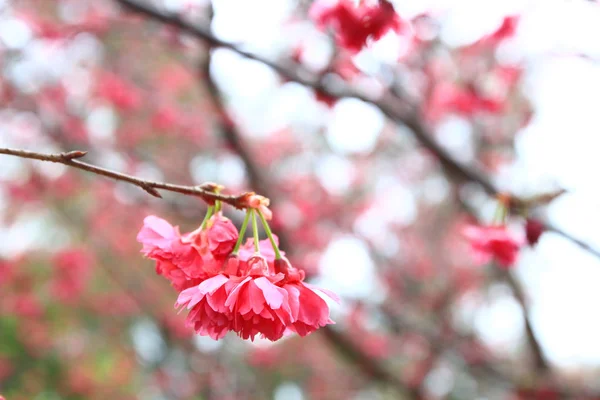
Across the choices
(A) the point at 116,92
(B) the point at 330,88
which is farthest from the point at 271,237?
(A) the point at 116,92

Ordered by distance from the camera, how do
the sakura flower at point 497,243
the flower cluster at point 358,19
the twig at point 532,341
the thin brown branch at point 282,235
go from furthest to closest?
the twig at point 532,341 < the thin brown branch at point 282,235 < the sakura flower at point 497,243 < the flower cluster at point 358,19

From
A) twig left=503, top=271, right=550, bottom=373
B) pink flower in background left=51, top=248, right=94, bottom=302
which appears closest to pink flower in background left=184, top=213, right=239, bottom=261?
twig left=503, top=271, right=550, bottom=373

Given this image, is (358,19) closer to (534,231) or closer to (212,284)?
(534,231)

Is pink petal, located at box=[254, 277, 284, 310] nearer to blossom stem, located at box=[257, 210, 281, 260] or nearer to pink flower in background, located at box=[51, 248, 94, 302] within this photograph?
blossom stem, located at box=[257, 210, 281, 260]

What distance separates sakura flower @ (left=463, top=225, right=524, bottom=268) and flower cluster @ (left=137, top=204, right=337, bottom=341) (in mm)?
728

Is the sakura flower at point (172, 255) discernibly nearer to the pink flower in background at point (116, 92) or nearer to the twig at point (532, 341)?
the twig at point (532, 341)

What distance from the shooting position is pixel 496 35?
8.09ft

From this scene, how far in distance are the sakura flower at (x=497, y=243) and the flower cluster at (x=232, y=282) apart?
73cm

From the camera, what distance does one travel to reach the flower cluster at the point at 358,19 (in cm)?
115

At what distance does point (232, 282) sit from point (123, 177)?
0.19 meters

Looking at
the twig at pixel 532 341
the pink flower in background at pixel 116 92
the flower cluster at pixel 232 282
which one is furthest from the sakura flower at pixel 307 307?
the pink flower in background at pixel 116 92

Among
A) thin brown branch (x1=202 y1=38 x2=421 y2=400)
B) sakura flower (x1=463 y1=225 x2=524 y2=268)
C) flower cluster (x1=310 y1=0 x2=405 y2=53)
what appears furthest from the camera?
thin brown branch (x1=202 y1=38 x2=421 y2=400)

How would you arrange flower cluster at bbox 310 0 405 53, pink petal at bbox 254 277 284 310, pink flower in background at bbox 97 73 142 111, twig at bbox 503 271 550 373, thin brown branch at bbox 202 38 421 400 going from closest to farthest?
1. pink petal at bbox 254 277 284 310
2. flower cluster at bbox 310 0 405 53
3. thin brown branch at bbox 202 38 421 400
4. twig at bbox 503 271 550 373
5. pink flower in background at bbox 97 73 142 111

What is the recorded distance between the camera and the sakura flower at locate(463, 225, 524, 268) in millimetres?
1290
